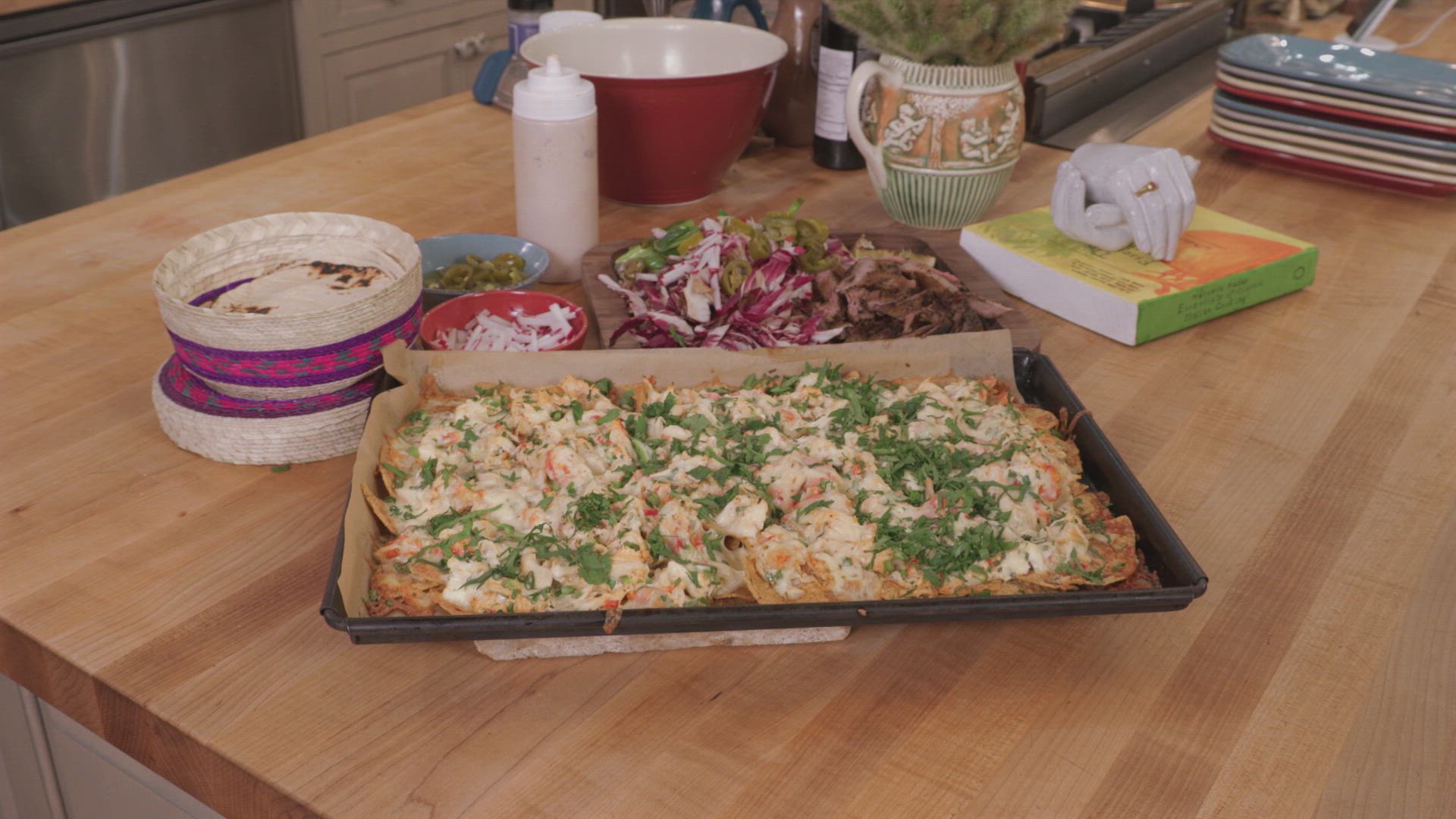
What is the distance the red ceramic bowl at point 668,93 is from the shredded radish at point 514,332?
0.43 m

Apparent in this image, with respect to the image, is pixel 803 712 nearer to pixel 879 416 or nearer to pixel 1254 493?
pixel 879 416

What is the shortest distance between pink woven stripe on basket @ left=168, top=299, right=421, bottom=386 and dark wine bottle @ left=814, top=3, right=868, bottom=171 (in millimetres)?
861

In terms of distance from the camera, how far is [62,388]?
1.26 metres

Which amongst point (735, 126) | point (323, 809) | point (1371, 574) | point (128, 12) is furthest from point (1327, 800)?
point (128, 12)

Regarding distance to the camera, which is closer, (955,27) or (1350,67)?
(955,27)

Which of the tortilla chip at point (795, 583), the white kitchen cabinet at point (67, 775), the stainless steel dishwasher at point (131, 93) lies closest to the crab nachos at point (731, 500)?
the tortilla chip at point (795, 583)

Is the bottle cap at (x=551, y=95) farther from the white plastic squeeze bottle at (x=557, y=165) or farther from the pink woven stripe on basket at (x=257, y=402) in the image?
the pink woven stripe on basket at (x=257, y=402)

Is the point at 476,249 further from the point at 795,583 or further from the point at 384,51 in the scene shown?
the point at 384,51

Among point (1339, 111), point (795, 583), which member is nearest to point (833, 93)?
point (1339, 111)

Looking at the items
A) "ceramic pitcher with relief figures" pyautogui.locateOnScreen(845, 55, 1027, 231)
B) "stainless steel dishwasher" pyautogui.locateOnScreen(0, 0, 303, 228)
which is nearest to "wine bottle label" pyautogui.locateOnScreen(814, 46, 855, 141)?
"ceramic pitcher with relief figures" pyautogui.locateOnScreen(845, 55, 1027, 231)

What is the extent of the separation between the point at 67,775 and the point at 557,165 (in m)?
0.84

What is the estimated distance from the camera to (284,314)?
1139 mm

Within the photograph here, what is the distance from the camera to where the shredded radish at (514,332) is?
4.18 feet

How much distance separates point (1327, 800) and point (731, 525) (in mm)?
459
